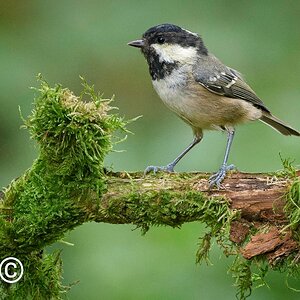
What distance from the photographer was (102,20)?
6.70 meters

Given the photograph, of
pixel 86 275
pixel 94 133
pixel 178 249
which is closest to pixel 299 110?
pixel 178 249

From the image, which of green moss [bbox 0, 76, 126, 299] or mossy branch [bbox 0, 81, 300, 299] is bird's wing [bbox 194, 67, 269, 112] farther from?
green moss [bbox 0, 76, 126, 299]

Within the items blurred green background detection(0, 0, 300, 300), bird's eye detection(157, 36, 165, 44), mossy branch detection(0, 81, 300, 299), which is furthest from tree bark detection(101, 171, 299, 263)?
bird's eye detection(157, 36, 165, 44)

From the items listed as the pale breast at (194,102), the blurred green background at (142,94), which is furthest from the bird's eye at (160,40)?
the blurred green background at (142,94)

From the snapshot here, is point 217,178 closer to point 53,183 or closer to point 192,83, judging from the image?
point 53,183

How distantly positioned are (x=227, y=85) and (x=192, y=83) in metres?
0.25

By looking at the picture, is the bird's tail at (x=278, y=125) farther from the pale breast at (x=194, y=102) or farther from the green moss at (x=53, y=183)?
the green moss at (x=53, y=183)

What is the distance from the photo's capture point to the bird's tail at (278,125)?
525 cm

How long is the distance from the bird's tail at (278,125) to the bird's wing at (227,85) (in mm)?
69

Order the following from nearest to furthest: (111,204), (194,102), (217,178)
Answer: (111,204)
(217,178)
(194,102)

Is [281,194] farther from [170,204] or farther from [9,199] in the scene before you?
[9,199]

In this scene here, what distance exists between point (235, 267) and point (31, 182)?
0.98m

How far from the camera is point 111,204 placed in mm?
3857

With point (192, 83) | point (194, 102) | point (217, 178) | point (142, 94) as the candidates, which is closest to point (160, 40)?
point (192, 83)
